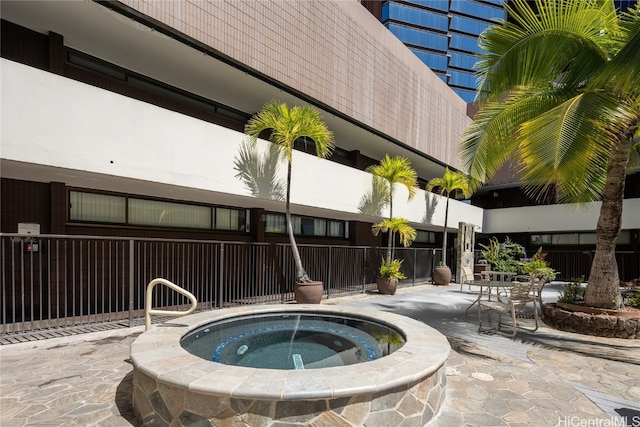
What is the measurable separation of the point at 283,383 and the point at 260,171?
6322 millimetres

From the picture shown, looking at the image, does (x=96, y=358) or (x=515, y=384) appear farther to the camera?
(x=96, y=358)

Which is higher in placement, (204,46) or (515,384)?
(204,46)

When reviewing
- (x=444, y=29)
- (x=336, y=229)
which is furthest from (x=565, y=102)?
(x=444, y=29)

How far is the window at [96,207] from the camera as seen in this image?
25.1 feet

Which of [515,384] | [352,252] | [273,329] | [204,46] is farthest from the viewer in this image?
[352,252]

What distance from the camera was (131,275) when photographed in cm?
673

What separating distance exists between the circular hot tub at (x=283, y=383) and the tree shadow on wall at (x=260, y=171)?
419 centimetres

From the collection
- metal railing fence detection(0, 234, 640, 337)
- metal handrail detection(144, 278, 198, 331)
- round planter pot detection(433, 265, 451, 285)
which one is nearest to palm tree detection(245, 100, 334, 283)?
metal railing fence detection(0, 234, 640, 337)

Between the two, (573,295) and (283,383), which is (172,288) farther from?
(573,295)

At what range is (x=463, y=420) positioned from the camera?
3363 mm

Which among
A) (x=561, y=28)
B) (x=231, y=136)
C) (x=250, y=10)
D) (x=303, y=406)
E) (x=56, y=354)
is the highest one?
(x=250, y=10)

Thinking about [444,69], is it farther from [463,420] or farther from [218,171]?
[463,420]

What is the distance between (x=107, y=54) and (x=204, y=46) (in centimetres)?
230

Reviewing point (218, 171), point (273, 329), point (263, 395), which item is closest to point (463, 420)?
point (263, 395)
